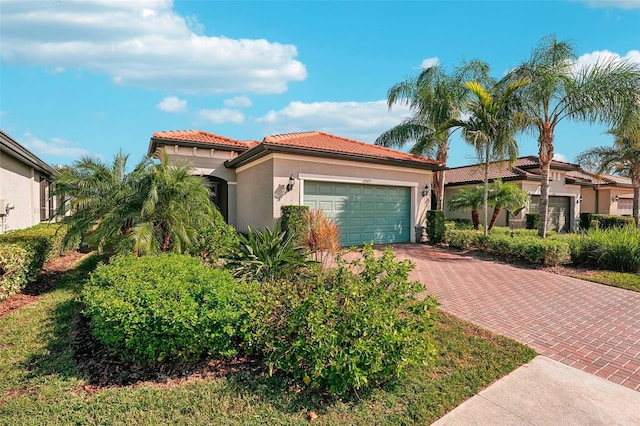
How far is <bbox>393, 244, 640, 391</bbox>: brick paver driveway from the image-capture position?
14.6 ft

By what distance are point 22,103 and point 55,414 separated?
1074 centimetres

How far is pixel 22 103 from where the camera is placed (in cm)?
984

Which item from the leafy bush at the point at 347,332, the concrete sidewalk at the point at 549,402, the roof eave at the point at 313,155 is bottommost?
the concrete sidewalk at the point at 549,402

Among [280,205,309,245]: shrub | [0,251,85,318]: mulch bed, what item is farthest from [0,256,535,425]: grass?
[280,205,309,245]: shrub

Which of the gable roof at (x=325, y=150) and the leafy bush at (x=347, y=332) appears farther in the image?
the gable roof at (x=325, y=150)

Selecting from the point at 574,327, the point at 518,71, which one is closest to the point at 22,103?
the point at 574,327

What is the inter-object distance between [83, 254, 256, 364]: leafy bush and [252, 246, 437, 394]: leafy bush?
32cm

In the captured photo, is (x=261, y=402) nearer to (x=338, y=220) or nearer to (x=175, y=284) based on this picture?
(x=175, y=284)

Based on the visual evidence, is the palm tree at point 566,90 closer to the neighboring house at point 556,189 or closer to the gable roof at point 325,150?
the gable roof at point 325,150

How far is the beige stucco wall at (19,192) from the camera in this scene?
1008cm

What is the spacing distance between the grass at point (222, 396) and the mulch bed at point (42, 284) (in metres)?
2.15

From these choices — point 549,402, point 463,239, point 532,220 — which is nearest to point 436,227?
point 463,239

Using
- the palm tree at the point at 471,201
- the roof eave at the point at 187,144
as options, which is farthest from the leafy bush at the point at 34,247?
the palm tree at the point at 471,201

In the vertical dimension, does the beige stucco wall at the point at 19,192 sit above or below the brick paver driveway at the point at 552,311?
above
